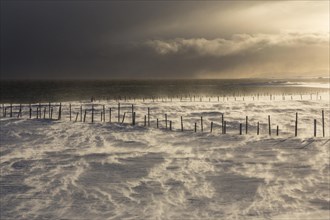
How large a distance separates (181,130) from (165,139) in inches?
A: 232

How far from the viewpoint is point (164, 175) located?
22.8m

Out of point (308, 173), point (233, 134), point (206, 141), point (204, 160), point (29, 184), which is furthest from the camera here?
point (233, 134)

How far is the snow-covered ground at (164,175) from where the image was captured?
1745 cm

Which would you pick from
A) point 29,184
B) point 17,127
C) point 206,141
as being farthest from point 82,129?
point 29,184

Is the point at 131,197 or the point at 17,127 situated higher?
the point at 17,127

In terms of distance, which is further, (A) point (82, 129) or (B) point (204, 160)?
(A) point (82, 129)

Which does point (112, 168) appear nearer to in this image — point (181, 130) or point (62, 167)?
point (62, 167)

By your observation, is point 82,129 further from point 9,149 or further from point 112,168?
point 112,168

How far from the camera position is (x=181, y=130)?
4084 centimetres

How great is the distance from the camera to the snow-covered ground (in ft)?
57.3

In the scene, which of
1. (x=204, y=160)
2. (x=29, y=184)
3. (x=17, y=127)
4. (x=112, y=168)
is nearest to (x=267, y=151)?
(x=204, y=160)

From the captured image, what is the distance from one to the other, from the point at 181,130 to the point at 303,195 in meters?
22.5

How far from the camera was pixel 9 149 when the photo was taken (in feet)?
101

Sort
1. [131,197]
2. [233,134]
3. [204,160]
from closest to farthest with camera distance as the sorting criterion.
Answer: [131,197] → [204,160] → [233,134]
